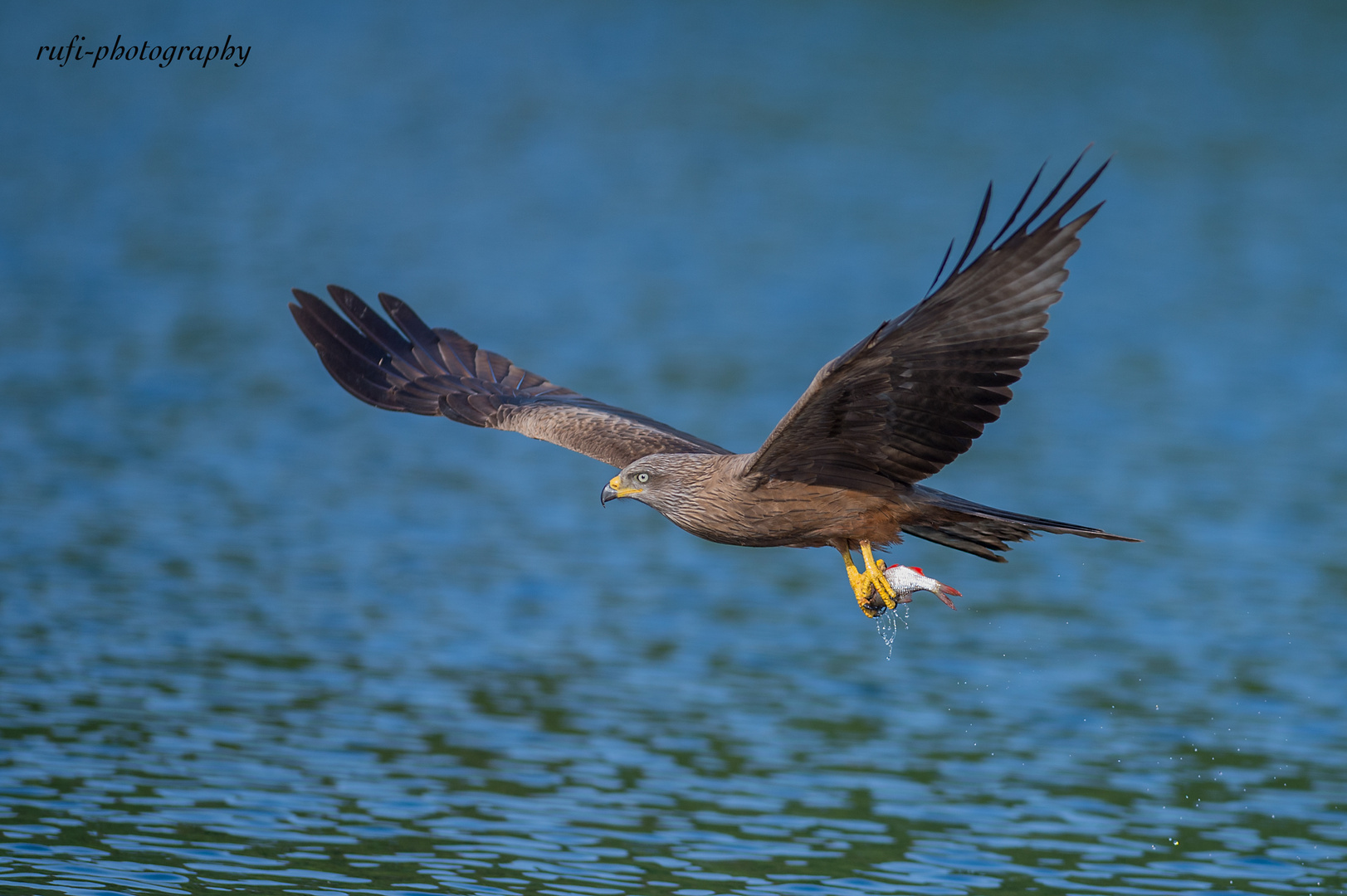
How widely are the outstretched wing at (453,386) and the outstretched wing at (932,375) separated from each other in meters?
1.80

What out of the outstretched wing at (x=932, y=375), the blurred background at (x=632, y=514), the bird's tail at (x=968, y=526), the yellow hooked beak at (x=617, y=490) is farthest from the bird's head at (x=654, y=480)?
the blurred background at (x=632, y=514)

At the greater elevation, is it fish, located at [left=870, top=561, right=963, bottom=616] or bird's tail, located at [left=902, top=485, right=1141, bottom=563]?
bird's tail, located at [left=902, top=485, right=1141, bottom=563]

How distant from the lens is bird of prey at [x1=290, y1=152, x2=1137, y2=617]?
7.66 m

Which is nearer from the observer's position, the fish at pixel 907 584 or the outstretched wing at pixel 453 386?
the fish at pixel 907 584

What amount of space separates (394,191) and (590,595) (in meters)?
20.9

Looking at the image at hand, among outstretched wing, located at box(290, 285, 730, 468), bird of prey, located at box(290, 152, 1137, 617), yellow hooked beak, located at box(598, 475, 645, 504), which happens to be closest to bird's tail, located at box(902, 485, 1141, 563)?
bird of prey, located at box(290, 152, 1137, 617)

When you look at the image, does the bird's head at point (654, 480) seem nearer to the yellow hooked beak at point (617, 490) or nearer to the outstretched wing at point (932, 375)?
the yellow hooked beak at point (617, 490)

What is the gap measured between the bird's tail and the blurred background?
2523 millimetres

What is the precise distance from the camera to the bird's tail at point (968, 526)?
26.9 feet

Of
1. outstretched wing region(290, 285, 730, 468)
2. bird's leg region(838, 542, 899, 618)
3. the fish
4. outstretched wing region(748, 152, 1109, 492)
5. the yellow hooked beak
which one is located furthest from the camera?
outstretched wing region(290, 285, 730, 468)

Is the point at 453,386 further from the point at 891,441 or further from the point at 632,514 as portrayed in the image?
the point at 632,514

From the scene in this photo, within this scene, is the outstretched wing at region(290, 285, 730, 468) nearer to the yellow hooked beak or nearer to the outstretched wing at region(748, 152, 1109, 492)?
the yellow hooked beak

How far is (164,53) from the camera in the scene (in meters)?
41.7

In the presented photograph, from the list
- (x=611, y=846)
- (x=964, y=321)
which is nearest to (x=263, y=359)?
A: (x=611, y=846)
